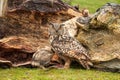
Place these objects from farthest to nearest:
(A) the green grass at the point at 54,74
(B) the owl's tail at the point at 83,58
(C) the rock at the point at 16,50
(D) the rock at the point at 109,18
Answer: (C) the rock at the point at 16,50
(D) the rock at the point at 109,18
(B) the owl's tail at the point at 83,58
(A) the green grass at the point at 54,74

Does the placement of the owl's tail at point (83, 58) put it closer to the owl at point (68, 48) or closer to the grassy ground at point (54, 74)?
the owl at point (68, 48)

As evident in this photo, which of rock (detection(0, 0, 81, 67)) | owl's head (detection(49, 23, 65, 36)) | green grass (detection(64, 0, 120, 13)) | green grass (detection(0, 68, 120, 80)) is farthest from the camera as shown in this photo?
green grass (detection(64, 0, 120, 13))

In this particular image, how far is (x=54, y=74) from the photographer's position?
11.3 metres

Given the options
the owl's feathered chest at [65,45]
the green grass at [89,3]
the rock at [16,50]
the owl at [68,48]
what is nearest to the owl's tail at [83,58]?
the owl at [68,48]

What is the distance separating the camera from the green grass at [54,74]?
1081 cm

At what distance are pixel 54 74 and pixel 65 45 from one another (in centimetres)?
105

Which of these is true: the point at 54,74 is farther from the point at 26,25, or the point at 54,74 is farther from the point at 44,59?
the point at 26,25

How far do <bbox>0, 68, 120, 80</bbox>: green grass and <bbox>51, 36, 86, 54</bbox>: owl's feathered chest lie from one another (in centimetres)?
56

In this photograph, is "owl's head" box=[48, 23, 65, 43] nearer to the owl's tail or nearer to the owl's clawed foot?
the owl's tail

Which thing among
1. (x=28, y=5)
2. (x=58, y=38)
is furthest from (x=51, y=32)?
(x=28, y=5)

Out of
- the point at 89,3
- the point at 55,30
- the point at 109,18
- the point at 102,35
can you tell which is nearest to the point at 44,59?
the point at 55,30

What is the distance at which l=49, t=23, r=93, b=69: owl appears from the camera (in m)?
11.9

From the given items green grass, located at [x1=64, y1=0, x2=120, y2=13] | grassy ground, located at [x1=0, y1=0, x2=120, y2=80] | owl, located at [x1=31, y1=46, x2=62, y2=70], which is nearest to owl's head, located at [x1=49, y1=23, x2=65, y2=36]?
owl, located at [x1=31, y1=46, x2=62, y2=70]

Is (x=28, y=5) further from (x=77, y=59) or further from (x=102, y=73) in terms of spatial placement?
(x=102, y=73)
